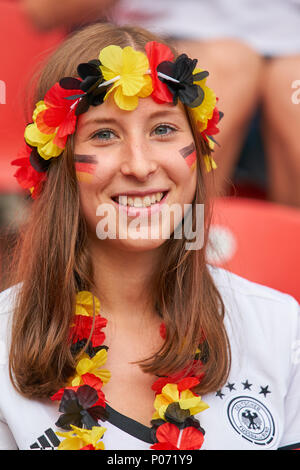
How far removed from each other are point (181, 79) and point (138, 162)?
19 cm

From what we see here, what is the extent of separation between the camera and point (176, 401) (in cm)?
129

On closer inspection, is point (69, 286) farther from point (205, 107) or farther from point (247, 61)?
point (247, 61)

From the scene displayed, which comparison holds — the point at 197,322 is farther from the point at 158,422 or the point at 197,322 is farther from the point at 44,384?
the point at 44,384

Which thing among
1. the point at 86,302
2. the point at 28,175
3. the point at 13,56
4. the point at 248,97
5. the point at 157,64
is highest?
the point at 13,56

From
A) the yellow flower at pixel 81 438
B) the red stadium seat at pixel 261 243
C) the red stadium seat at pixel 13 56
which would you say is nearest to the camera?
the yellow flower at pixel 81 438

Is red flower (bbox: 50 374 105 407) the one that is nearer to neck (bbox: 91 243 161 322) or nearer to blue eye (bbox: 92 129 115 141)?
neck (bbox: 91 243 161 322)

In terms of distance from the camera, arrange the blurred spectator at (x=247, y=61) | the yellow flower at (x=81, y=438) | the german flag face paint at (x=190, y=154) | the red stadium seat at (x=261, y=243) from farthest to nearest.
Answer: the blurred spectator at (x=247, y=61) → the red stadium seat at (x=261, y=243) → the german flag face paint at (x=190, y=154) → the yellow flower at (x=81, y=438)

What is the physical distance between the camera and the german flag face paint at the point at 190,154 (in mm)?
1322

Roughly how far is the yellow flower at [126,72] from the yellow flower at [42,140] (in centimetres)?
14

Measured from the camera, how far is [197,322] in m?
1.39

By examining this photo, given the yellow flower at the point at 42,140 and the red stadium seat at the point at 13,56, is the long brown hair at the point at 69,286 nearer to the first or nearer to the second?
the yellow flower at the point at 42,140

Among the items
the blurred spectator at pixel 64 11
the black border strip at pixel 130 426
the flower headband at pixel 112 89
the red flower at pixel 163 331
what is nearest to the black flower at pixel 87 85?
the flower headband at pixel 112 89

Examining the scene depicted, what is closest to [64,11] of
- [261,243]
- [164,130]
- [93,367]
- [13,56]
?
[13,56]

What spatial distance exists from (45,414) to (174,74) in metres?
0.71
